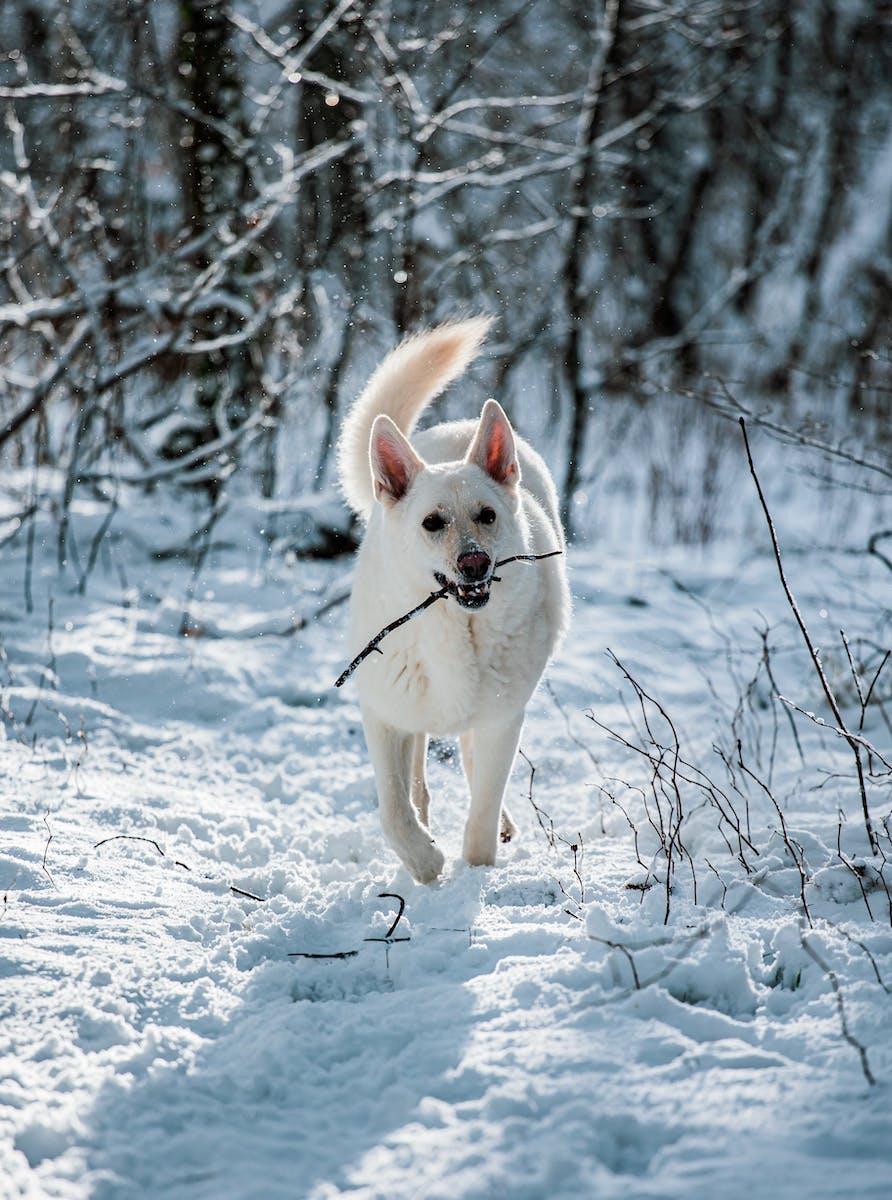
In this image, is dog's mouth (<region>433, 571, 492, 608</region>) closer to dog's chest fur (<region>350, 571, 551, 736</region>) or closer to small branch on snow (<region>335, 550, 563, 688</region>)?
small branch on snow (<region>335, 550, 563, 688</region>)

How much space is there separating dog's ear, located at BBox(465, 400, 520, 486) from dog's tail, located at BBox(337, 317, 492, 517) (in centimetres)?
67

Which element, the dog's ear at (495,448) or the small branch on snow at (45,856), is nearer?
the small branch on snow at (45,856)

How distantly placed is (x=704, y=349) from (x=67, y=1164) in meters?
15.9

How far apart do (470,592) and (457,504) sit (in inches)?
11.0

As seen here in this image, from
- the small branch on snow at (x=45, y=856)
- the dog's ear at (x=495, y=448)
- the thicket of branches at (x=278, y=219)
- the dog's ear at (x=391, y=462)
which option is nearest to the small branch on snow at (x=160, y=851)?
the small branch on snow at (x=45, y=856)

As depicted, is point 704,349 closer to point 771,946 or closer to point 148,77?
point 148,77

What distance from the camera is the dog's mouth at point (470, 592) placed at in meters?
2.70

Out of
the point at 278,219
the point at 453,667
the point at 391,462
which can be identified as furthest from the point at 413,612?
the point at 278,219

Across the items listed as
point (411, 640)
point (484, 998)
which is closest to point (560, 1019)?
point (484, 998)

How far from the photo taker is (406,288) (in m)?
7.16

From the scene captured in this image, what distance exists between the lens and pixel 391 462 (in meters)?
3.01

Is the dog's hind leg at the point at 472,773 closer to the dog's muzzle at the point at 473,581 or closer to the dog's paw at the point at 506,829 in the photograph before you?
the dog's paw at the point at 506,829

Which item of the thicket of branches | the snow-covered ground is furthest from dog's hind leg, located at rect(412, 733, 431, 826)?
the thicket of branches

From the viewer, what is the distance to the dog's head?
8.97 ft
